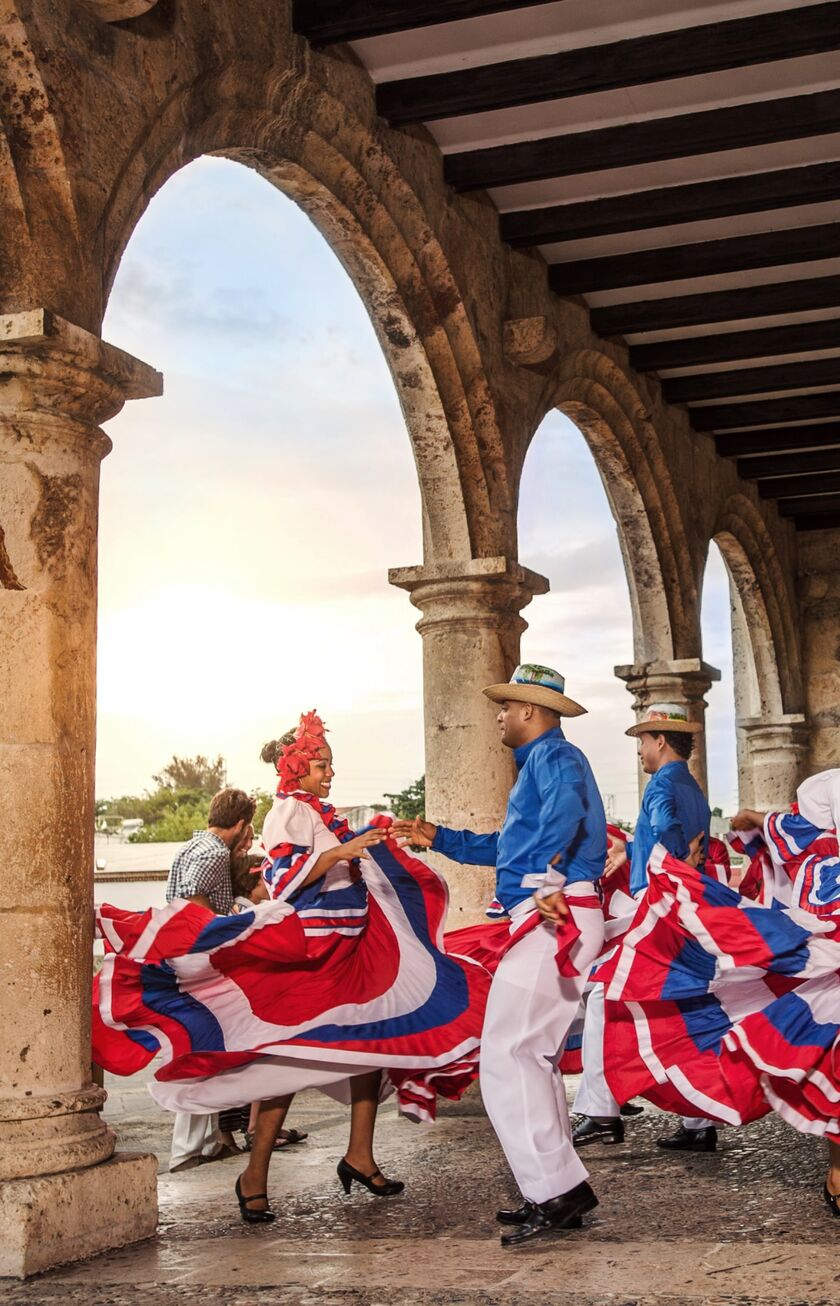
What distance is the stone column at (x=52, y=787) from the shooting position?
3.79 m

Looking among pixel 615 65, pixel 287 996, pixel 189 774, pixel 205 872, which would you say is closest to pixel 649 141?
pixel 615 65

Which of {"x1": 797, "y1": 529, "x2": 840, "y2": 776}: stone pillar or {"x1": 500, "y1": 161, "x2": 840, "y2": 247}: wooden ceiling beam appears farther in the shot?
{"x1": 797, "y1": 529, "x2": 840, "y2": 776}: stone pillar

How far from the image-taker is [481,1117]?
6.15 m

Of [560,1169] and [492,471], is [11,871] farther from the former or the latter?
[492,471]

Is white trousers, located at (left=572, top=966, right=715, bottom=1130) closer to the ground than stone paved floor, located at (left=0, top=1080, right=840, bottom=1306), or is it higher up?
higher up

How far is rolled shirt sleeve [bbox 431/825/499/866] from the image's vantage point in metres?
4.67

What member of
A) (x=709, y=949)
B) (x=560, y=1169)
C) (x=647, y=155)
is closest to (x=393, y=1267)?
(x=560, y=1169)

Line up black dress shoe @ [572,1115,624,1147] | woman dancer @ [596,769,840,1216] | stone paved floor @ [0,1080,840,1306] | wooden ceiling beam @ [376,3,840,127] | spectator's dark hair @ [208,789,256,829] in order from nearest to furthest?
stone paved floor @ [0,1080,840,1306] < woman dancer @ [596,769,840,1216] < black dress shoe @ [572,1115,624,1147] < spectator's dark hair @ [208,789,256,829] < wooden ceiling beam @ [376,3,840,127]

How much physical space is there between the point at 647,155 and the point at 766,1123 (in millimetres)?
4102

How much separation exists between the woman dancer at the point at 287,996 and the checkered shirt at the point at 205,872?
0.89m

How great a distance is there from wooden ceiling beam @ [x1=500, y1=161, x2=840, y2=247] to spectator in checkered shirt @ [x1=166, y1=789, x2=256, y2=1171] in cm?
367

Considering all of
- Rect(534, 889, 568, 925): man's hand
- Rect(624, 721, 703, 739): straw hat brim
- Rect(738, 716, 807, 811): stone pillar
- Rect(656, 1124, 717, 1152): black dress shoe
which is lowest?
Rect(656, 1124, 717, 1152): black dress shoe

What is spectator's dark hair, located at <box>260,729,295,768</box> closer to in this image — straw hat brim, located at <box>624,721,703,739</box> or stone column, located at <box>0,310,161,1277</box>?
stone column, located at <box>0,310,161,1277</box>

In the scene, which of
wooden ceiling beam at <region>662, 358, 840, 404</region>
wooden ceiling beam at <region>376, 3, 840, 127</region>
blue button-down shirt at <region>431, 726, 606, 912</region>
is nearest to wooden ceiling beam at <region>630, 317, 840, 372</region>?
wooden ceiling beam at <region>662, 358, 840, 404</region>
